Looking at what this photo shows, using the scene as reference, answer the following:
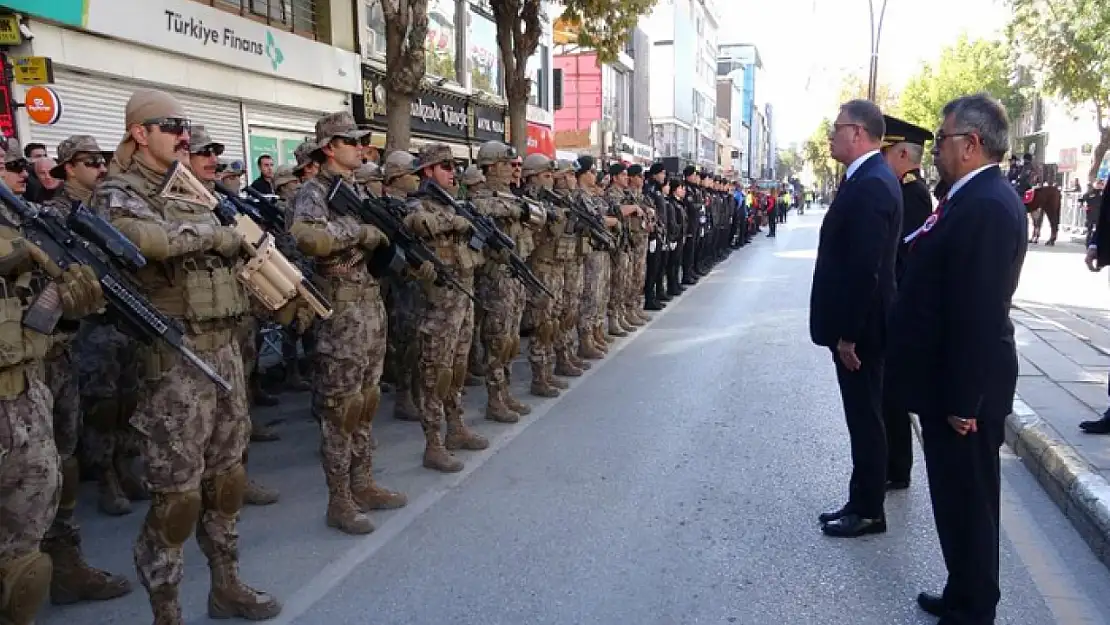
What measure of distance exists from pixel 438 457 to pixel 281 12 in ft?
34.1

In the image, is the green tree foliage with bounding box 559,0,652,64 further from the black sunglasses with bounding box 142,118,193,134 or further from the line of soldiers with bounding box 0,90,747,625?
the black sunglasses with bounding box 142,118,193,134

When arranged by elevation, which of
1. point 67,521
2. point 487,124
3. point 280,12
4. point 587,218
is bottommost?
point 67,521

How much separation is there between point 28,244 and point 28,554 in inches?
40.4

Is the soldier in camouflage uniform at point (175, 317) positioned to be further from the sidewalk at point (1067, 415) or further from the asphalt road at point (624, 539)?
the sidewalk at point (1067, 415)

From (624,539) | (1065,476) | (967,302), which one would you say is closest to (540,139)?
(1065,476)

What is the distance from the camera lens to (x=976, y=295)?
9.36 ft

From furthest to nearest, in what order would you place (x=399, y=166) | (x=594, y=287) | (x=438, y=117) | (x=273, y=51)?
1. (x=438, y=117)
2. (x=273, y=51)
3. (x=594, y=287)
4. (x=399, y=166)

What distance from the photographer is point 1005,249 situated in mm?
2846

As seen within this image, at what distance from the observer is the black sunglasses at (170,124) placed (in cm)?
301

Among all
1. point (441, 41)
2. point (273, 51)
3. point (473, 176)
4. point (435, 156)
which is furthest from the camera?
point (441, 41)

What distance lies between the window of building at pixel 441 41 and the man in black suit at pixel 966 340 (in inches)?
621

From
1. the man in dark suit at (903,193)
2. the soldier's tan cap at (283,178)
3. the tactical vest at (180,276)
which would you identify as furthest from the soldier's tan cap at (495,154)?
the tactical vest at (180,276)

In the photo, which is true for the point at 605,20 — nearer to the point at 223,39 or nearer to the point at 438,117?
the point at 438,117

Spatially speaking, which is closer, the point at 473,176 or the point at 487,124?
the point at 473,176
